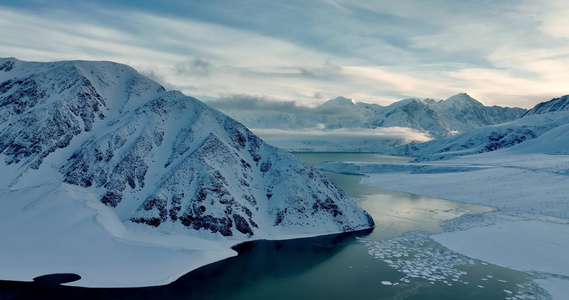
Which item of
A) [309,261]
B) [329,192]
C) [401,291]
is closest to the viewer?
[401,291]

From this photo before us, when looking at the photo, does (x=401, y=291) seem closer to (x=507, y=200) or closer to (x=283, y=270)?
(x=283, y=270)

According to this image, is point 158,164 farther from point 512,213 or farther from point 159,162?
point 512,213

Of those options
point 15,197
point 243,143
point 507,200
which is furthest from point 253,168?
point 507,200

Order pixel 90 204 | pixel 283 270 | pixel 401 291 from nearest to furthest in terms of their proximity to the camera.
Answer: pixel 401 291, pixel 283 270, pixel 90 204

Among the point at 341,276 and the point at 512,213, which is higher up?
the point at 341,276

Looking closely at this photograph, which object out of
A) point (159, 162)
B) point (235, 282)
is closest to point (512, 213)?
point (235, 282)

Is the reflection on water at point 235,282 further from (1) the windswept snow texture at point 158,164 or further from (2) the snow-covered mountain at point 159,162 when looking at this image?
(2) the snow-covered mountain at point 159,162
